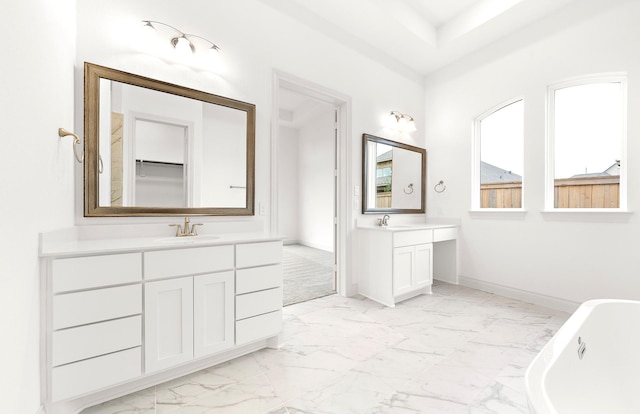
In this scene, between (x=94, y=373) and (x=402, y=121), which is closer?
(x=94, y=373)

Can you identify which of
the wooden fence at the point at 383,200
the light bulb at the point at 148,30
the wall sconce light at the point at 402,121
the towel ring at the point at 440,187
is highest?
the light bulb at the point at 148,30

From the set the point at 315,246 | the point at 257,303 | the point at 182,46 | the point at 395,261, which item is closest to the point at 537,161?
the point at 395,261

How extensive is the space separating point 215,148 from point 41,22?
1129 millimetres

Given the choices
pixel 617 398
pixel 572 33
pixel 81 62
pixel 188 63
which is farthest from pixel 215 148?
pixel 572 33

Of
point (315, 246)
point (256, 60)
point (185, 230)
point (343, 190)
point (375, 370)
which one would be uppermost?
point (256, 60)

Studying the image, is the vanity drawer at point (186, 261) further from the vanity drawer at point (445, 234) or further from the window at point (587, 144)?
the window at point (587, 144)

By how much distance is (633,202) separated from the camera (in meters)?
2.38

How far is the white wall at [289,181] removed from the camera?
22.0ft

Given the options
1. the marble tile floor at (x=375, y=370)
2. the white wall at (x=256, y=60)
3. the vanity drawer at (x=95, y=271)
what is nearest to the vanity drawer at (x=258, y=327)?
the marble tile floor at (x=375, y=370)

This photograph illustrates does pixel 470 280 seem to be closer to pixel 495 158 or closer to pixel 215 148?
pixel 495 158

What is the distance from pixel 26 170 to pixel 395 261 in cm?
271

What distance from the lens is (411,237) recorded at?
3035 millimetres

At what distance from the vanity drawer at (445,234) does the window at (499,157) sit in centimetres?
39

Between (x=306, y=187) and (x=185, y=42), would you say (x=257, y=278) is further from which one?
(x=306, y=187)
